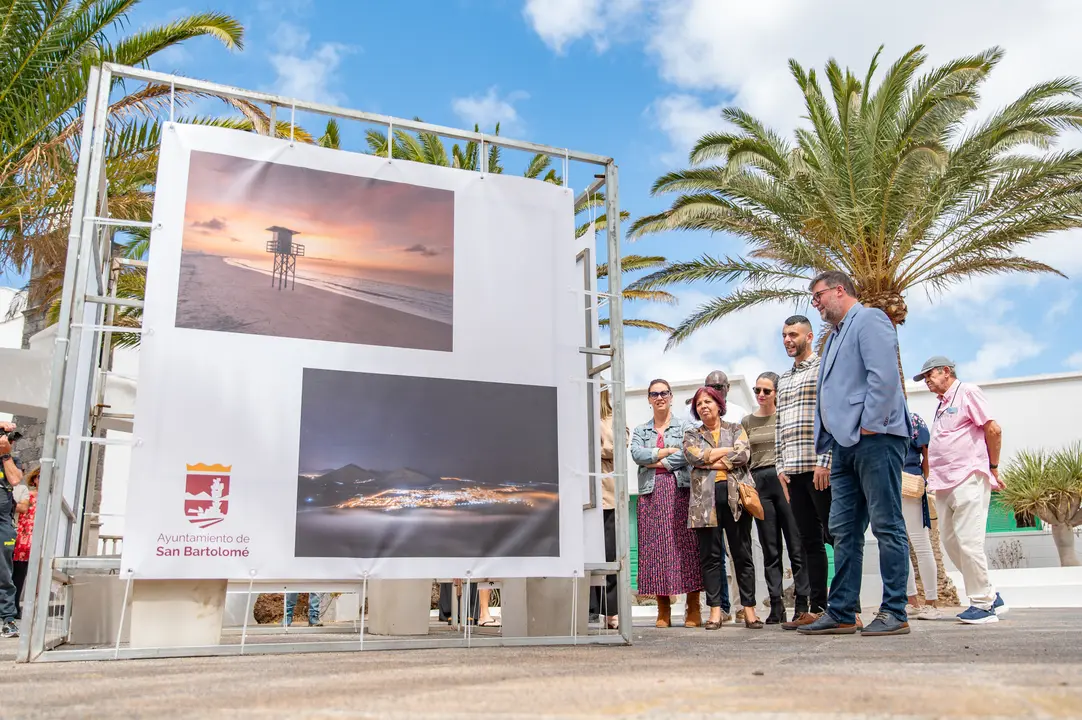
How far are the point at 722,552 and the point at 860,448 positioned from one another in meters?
2.07

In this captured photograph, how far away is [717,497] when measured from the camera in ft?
23.4

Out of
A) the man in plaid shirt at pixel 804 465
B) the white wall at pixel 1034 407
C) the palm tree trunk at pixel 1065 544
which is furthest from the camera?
the white wall at pixel 1034 407

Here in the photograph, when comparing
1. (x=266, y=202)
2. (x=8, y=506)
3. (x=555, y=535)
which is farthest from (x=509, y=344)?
(x=8, y=506)

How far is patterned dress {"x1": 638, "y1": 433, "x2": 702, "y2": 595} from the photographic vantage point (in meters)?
7.13

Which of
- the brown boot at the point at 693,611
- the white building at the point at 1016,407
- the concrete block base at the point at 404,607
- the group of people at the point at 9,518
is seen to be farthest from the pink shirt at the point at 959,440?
the white building at the point at 1016,407

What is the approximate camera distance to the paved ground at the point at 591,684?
227cm

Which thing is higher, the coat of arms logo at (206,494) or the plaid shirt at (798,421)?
the plaid shirt at (798,421)

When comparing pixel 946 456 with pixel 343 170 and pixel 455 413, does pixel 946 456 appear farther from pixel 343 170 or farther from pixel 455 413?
pixel 343 170

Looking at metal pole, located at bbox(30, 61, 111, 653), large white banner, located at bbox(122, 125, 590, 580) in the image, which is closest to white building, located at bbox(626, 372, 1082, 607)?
large white banner, located at bbox(122, 125, 590, 580)

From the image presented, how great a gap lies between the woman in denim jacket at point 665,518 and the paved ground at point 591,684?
2646 millimetres

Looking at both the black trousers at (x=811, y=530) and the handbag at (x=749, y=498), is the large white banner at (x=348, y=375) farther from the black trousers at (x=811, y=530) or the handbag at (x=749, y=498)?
the handbag at (x=749, y=498)

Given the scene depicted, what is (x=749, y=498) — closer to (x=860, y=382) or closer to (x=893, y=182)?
(x=860, y=382)

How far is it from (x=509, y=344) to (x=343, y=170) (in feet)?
4.21

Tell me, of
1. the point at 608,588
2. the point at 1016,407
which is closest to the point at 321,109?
the point at 608,588
